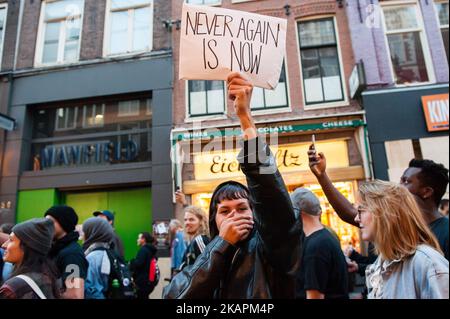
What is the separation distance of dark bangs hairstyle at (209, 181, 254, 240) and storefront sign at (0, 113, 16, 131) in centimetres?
106

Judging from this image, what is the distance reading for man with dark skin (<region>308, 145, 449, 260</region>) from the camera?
1767 mm

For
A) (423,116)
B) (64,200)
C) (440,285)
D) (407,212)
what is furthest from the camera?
(423,116)

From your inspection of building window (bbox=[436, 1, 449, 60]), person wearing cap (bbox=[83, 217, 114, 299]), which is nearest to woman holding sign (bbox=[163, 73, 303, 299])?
person wearing cap (bbox=[83, 217, 114, 299])

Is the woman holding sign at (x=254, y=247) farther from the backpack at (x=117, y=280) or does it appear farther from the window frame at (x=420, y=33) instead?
the window frame at (x=420, y=33)

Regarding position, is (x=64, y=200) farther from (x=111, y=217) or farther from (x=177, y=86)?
(x=177, y=86)

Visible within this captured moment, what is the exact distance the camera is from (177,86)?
2.07 metres

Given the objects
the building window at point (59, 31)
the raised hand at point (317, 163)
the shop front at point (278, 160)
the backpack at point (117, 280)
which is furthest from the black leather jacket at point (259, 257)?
the backpack at point (117, 280)

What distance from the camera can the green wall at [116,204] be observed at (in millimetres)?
1477

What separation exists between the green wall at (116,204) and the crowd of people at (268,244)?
0.05 metres

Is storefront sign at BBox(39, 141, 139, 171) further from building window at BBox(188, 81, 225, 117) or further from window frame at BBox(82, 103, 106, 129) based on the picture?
building window at BBox(188, 81, 225, 117)

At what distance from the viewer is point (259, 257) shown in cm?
101

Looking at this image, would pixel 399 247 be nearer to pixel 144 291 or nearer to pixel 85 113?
pixel 85 113
